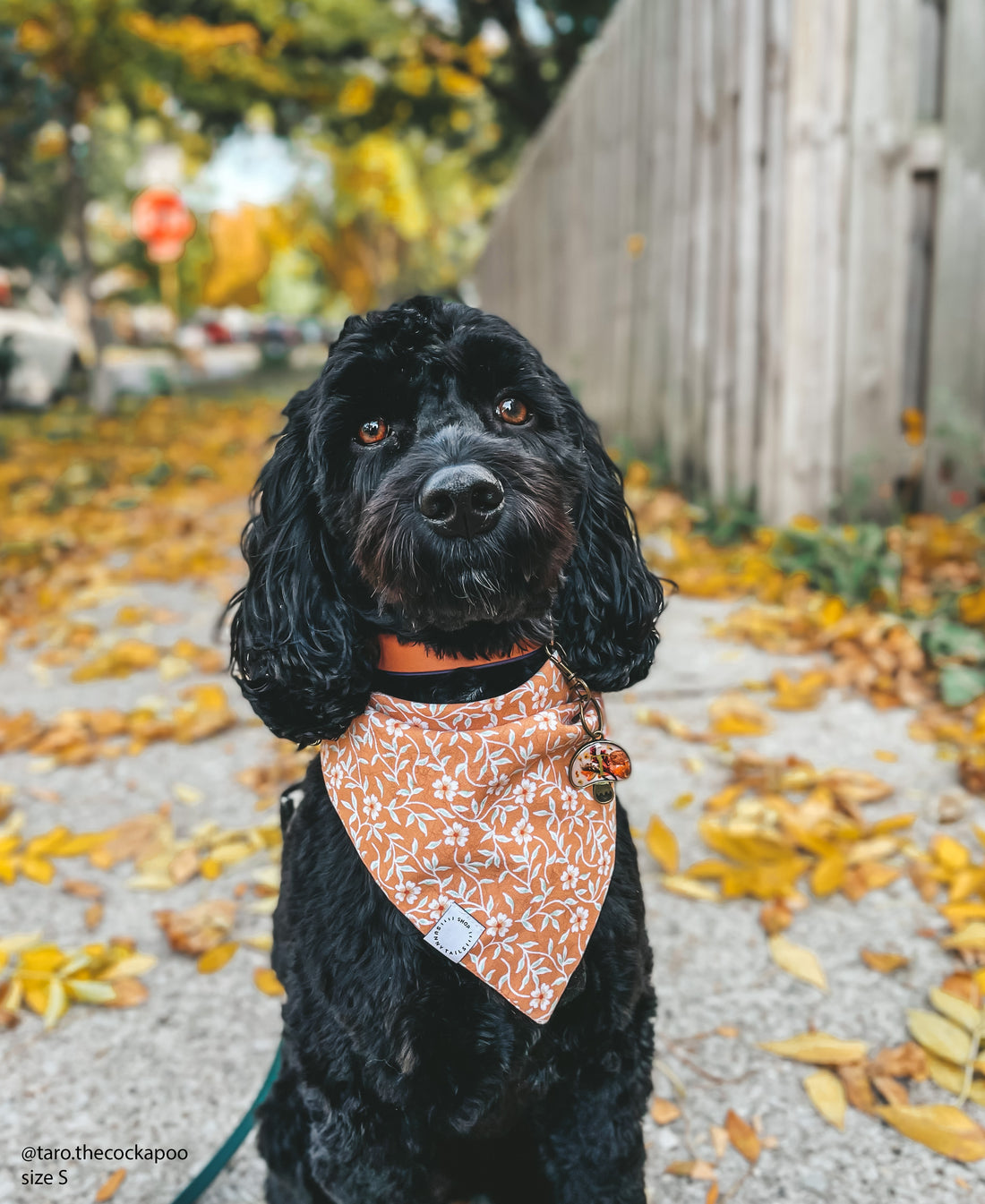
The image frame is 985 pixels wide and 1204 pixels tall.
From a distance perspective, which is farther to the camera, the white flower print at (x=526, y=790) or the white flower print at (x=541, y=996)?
the white flower print at (x=526, y=790)

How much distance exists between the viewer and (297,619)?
161 centimetres

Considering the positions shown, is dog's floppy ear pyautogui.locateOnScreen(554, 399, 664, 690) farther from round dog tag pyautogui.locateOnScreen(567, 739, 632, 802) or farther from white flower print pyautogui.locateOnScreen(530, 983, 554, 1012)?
white flower print pyautogui.locateOnScreen(530, 983, 554, 1012)

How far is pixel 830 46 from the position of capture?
13.6 feet

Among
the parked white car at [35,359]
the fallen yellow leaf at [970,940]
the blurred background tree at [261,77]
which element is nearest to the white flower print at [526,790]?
the fallen yellow leaf at [970,940]

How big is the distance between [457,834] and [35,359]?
14257mm

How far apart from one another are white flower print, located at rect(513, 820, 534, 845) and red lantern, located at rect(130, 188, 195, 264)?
54.8ft

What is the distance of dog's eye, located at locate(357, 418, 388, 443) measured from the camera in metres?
1.63

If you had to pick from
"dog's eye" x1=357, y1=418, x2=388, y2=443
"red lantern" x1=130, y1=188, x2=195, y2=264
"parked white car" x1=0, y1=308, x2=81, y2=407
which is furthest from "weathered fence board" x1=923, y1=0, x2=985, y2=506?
"red lantern" x1=130, y1=188, x2=195, y2=264

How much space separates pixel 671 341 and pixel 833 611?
7.34ft

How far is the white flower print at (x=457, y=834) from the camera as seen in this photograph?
1.54 m

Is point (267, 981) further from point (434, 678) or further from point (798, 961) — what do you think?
point (798, 961)

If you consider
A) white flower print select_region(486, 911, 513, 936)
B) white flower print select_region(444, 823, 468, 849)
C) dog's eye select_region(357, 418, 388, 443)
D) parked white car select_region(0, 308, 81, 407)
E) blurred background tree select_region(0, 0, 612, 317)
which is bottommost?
parked white car select_region(0, 308, 81, 407)

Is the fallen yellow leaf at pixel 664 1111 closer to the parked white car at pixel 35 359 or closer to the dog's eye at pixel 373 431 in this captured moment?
the dog's eye at pixel 373 431

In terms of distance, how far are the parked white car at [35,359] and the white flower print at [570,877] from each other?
511 inches
